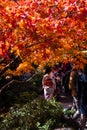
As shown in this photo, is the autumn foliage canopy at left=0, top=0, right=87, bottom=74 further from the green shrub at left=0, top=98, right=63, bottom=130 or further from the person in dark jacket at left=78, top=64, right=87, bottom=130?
the green shrub at left=0, top=98, right=63, bottom=130

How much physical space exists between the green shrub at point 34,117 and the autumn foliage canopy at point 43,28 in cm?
219

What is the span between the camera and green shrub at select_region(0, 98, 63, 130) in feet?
36.0

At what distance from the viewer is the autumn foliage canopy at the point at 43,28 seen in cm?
816

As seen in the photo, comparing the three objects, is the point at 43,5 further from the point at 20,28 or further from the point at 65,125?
the point at 65,125

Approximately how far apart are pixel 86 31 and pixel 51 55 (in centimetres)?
109

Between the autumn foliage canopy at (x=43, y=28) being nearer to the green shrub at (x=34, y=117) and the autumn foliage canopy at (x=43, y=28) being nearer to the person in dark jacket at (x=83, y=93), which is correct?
the person in dark jacket at (x=83, y=93)

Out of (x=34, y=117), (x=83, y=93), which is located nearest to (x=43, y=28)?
(x=83, y=93)

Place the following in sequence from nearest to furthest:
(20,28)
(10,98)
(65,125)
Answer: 1. (20,28)
2. (65,125)
3. (10,98)

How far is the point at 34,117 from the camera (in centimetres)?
1137

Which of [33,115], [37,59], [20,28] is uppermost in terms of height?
[20,28]

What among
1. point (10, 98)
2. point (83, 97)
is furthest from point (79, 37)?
point (10, 98)

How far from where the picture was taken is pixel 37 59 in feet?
31.3

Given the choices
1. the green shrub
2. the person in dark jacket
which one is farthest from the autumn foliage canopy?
the green shrub

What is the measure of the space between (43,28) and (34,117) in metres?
4.05
